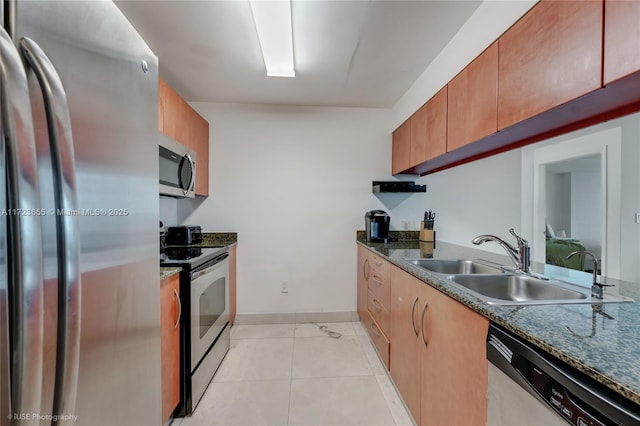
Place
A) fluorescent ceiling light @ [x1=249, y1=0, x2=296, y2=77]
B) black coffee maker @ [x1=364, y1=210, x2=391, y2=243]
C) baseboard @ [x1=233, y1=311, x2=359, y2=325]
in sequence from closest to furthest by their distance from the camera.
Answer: fluorescent ceiling light @ [x1=249, y1=0, x2=296, y2=77]
black coffee maker @ [x1=364, y1=210, x2=391, y2=243]
baseboard @ [x1=233, y1=311, x2=359, y2=325]

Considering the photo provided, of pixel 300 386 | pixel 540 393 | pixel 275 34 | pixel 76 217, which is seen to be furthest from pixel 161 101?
pixel 540 393

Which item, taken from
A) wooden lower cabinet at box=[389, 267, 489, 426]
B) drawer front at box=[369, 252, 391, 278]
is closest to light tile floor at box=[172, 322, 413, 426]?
wooden lower cabinet at box=[389, 267, 489, 426]

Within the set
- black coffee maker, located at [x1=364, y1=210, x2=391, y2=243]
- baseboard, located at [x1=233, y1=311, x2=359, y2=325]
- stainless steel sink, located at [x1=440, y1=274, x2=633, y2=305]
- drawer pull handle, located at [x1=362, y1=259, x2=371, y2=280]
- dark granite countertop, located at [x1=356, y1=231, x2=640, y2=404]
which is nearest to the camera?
dark granite countertop, located at [x1=356, y1=231, x2=640, y2=404]

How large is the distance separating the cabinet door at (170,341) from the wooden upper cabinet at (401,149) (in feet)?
6.86

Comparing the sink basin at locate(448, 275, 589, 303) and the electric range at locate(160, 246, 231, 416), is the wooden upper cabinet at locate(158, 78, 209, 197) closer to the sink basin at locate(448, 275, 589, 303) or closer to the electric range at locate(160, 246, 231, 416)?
the electric range at locate(160, 246, 231, 416)

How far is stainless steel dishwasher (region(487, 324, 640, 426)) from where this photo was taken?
1.68 ft

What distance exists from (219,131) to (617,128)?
9.68 feet

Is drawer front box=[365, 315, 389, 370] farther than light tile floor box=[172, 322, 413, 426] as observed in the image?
Yes

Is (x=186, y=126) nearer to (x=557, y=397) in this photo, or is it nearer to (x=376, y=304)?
(x=376, y=304)

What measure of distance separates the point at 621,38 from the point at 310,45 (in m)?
1.63

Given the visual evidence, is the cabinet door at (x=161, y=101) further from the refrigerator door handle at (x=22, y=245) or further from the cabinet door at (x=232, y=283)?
the refrigerator door handle at (x=22, y=245)

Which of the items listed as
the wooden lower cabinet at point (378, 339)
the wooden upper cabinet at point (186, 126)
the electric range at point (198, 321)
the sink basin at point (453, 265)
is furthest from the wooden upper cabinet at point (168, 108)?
the wooden lower cabinet at point (378, 339)

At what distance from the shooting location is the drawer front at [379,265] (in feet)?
6.29

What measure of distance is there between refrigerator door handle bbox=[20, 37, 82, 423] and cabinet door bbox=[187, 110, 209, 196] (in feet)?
6.72
